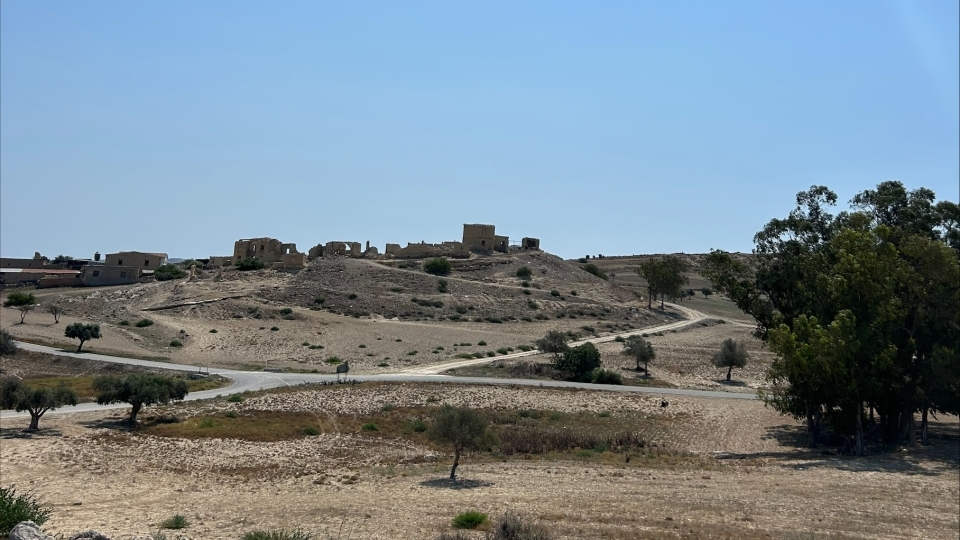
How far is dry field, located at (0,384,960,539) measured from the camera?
17.0 m

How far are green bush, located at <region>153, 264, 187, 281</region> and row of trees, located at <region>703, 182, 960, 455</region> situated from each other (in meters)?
74.3

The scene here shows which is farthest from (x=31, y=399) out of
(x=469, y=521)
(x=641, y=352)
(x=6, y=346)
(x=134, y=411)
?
(x=641, y=352)

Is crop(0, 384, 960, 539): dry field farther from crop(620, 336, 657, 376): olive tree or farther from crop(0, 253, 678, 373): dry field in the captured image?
crop(0, 253, 678, 373): dry field

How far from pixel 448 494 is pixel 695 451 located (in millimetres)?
13462

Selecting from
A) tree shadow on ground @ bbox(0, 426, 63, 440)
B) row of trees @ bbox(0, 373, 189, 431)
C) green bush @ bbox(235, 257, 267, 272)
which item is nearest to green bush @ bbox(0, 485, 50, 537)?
tree shadow on ground @ bbox(0, 426, 63, 440)

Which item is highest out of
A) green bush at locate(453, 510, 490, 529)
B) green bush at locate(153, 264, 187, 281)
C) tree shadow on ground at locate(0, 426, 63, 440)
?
green bush at locate(153, 264, 187, 281)

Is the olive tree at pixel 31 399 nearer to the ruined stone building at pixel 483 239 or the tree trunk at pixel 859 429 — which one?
the tree trunk at pixel 859 429

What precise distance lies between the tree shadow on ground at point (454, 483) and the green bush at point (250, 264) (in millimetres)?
73617

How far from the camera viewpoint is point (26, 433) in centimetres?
2875

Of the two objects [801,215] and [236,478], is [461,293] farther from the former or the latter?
[236,478]

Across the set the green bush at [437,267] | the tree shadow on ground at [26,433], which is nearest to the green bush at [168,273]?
the green bush at [437,267]

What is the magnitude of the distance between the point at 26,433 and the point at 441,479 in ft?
55.2

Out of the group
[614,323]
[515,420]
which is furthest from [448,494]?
[614,323]

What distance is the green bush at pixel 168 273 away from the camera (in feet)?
293
